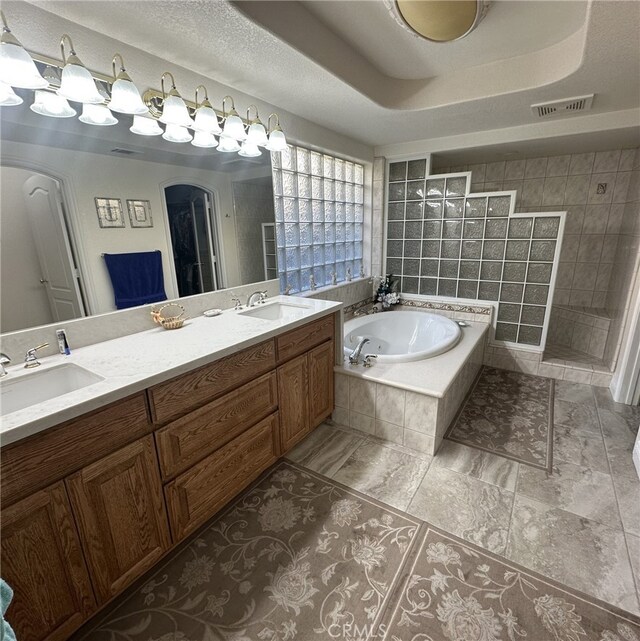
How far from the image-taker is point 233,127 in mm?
1816

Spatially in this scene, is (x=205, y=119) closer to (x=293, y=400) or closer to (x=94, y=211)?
(x=94, y=211)

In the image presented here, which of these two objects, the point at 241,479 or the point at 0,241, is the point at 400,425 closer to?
the point at 241,479

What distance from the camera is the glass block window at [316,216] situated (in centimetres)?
260

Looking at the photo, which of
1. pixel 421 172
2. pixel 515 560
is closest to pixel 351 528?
pixel 515 560

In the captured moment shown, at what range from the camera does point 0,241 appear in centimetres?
120

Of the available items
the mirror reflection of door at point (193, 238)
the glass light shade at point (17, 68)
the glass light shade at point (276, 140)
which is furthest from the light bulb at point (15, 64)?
the glass light shade at point (276, 140)

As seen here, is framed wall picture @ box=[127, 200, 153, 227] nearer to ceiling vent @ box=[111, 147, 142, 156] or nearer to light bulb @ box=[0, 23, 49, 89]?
ceiling vent @ box=[111, 147, 142, 156]

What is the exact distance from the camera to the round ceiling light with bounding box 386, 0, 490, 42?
1.36 metres

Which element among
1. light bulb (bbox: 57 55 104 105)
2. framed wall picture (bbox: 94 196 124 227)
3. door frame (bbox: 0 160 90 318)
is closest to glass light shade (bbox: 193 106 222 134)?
light bulb (bbox: 57 55 104 105)

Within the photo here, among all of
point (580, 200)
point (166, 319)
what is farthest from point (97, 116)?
point (580, 200)

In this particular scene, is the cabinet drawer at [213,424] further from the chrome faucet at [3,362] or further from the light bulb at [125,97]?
the light bulb at [125,97]

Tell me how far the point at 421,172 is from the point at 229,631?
3605 mm

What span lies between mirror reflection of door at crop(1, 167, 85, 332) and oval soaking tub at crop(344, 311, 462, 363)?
2017mm

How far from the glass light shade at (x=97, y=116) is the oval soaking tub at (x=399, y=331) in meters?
2.11
